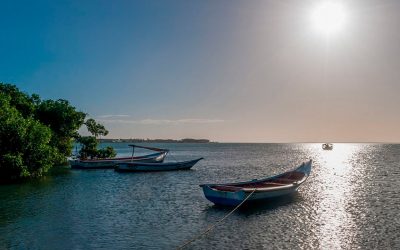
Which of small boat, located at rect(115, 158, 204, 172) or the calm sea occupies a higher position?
small boat, located at rect(115, 158, 204, 172)

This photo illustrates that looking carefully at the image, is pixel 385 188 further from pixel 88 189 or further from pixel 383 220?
pixel 88 189

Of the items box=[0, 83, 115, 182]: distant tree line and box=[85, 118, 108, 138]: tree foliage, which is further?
box=[85, 118, 108, 138]: tree foliage

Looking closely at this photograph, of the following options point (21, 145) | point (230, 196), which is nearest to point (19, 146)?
point (21, 145)

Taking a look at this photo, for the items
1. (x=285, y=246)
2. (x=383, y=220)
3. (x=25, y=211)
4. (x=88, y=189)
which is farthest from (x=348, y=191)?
(x=25, y=211)

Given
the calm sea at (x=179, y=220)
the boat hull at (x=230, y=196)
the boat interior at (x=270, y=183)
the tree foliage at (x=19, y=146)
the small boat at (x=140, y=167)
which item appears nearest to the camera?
the calm sea at (x=179, y=220)

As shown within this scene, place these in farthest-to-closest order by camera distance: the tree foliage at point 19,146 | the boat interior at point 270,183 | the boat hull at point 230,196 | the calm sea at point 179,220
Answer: the tree foliage at point 19,146 → the boat interior at point 270,183 → the boat hull at point 230,196 → the calm sea at point 179,220

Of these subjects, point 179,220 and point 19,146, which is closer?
point 179,220

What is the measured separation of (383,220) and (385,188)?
18.8 metres

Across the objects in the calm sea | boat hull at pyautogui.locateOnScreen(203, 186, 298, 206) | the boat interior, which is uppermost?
the boat interior

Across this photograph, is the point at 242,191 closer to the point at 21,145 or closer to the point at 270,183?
the point at 270,183

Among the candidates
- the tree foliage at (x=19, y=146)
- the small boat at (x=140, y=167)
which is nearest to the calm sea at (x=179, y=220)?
the tree foliage at (x=19, y=146)

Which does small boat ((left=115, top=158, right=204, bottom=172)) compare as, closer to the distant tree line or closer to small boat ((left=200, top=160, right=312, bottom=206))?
the distant tree line

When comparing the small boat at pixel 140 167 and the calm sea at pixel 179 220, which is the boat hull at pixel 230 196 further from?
the small boat at pixel 140 167

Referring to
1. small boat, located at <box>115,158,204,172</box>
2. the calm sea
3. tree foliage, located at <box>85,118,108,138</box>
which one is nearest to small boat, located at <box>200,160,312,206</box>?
the calm sea
